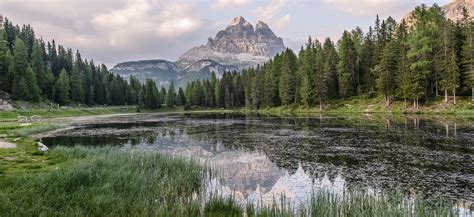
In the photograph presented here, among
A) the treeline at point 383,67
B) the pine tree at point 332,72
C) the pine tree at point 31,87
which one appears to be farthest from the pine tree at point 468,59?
the pine tree at point 31,87

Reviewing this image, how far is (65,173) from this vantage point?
13.7 meters

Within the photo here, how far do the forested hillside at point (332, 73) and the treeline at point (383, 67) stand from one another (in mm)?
183

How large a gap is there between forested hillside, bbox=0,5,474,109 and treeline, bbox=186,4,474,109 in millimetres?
183

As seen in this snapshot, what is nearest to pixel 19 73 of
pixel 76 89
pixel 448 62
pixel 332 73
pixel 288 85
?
pixel 76 89

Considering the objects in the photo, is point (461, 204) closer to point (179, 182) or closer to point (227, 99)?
point (179, 182)

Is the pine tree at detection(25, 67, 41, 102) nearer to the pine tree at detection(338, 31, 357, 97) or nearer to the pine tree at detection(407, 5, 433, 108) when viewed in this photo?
the pine tree at detection(338, 31, 357, 97)

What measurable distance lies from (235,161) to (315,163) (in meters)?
5.73

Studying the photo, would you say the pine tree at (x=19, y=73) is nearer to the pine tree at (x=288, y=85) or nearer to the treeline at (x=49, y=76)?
the treeline at (x=49, y=76)

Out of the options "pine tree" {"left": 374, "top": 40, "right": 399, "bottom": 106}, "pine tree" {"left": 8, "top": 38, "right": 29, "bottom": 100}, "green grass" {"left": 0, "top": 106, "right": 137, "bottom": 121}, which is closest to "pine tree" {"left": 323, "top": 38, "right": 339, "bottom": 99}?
"pine tree" {"left": 374, "top": 40, "right": 399, "bottom": 106}

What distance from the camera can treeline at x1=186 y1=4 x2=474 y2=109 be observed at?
7231cm

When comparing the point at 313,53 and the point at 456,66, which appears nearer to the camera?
the point at 456,66

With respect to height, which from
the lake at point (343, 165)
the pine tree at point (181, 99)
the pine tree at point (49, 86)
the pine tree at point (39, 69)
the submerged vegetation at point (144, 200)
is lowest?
the lake at point (343, 165)

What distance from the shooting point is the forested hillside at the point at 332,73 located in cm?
7375

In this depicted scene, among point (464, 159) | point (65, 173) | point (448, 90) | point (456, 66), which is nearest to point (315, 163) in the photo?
point (464, 159)
